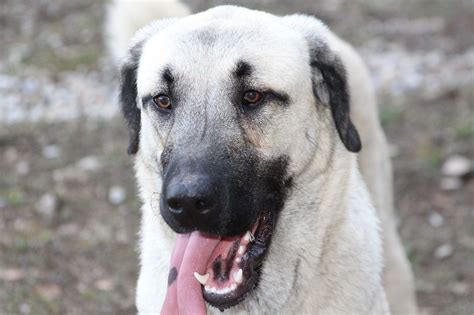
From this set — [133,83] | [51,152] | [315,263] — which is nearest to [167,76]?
[133,83]

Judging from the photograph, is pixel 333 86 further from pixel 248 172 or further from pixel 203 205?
pixel 203 205

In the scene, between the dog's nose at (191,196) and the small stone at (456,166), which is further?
the small stone at (456,166)

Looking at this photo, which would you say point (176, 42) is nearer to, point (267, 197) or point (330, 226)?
point (267, 197)

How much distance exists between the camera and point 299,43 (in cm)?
328

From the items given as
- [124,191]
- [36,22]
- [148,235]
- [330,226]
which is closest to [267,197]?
[330,226]

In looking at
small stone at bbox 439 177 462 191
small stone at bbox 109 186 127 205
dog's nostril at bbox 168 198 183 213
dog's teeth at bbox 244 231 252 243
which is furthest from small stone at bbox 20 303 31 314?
small stone at bbox 439 177 462 191

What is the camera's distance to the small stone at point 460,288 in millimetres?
4846

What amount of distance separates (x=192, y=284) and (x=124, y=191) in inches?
115

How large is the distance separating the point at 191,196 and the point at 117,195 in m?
3.10

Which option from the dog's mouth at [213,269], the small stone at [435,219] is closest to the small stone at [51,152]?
the small stone at [435,219]

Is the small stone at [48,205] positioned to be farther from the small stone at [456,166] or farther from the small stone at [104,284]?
the small stone at [456,166]

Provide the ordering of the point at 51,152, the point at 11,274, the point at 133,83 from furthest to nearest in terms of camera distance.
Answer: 1. the point at 51,152
2. the point at 11,274
3. the point at 133,83

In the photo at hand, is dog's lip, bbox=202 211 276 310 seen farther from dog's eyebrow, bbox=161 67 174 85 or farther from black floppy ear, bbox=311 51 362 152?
dog's eyebrow, bbox=161 67 174 85

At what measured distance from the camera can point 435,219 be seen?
543 cm
